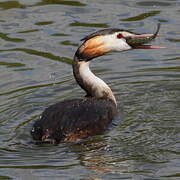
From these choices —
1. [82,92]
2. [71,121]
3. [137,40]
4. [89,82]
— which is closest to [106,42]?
[137,40]

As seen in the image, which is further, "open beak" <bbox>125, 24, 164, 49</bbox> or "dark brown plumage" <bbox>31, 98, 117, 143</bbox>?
"open beak" <bbox>125, 24, 164, 49</bbox>

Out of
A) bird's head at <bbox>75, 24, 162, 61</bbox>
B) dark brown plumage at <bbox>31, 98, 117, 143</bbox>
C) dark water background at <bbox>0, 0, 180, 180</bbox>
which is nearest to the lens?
dark water background at <bbox>0, 0, 180, 180</bbox>

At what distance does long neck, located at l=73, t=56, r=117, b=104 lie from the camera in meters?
9.70

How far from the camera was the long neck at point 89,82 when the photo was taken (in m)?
9.70

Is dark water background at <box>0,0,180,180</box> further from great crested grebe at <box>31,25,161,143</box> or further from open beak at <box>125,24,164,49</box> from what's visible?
open beak at <box>125,24,164,49</box>

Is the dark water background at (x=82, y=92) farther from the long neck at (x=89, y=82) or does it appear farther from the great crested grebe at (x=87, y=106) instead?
the long neck at (x=89, y=82)

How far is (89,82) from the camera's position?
977 centimetres

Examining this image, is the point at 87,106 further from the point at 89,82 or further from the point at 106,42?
the point at 106,42

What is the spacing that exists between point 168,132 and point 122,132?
21.9 inches

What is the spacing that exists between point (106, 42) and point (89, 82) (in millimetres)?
572

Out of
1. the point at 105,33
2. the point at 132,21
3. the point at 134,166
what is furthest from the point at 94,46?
the point at 132,21

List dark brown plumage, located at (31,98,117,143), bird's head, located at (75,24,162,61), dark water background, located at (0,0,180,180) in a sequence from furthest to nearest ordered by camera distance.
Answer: bird's head, located at (75,24,162,61), dark brown plumage, located at (31,98,117,143), dark water background, located at (0,0,180,180)

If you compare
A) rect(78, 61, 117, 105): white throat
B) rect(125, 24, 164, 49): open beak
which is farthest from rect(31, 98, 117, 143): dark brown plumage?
rect(125, 24, 164, 49): open beak

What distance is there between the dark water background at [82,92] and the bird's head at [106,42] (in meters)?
0.72
